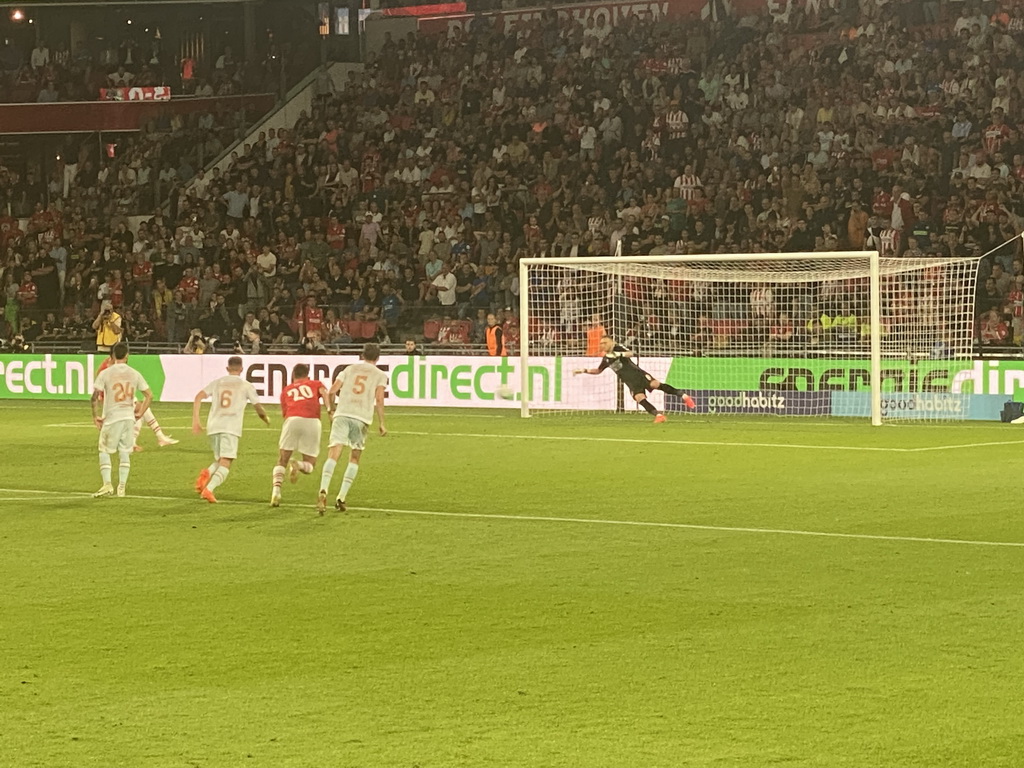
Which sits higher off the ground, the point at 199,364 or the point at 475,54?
the point at 475,54

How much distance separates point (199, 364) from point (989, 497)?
18.5 metres

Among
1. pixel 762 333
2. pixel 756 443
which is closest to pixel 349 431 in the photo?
pixel 756 443

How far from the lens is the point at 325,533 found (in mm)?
13414

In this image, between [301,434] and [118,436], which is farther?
[118,436]

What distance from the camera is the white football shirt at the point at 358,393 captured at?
14664 millimetres

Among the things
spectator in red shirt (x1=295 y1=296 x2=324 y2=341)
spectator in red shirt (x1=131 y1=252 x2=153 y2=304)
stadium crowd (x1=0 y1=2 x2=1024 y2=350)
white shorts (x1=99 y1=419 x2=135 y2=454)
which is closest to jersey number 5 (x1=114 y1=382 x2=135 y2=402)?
white shorts (x1=99 y1=419 x2=135 y2=454)

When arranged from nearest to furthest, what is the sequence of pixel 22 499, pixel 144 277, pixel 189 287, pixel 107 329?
pixel 22 499 → pixel 107 329 → pixel 189 287 → pixel 144 277

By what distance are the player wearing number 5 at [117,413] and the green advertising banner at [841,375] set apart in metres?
12.5

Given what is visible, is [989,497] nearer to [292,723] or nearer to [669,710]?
[669,710]

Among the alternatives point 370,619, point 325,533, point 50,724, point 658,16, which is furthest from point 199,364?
point 50,724

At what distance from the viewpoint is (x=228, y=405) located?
1554 cm

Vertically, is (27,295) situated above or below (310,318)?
above

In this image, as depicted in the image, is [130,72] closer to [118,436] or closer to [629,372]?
[629,372]

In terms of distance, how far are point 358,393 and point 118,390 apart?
2828 millimetres
